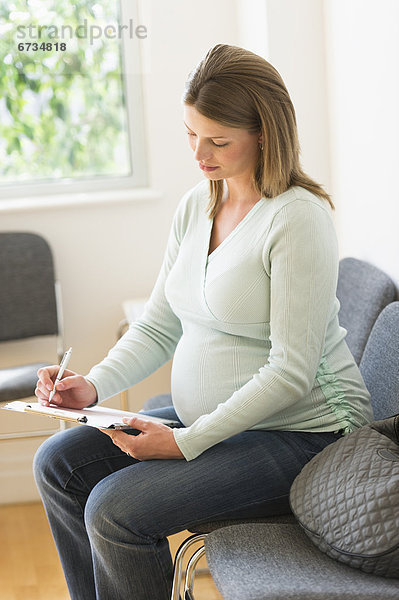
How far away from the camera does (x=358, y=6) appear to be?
1.89 metres

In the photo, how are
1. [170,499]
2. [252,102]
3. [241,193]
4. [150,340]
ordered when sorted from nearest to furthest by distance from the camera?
[170,499]
[252,102]
[241,193]
[150,340]

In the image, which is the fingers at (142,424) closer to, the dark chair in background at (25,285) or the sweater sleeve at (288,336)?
the sweater sleeve at (288,336)

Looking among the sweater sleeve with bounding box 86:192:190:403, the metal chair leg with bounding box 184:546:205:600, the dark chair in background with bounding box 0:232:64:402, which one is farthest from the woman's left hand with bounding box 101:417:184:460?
the dark chair in background with bounding box 0:232:64:402

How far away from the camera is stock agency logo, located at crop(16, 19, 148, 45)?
8.84ft

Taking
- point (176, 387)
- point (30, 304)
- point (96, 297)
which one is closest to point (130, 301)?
point (96, 297)

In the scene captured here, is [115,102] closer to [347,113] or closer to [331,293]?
[347,113]

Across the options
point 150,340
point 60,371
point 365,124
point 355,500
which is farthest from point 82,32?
point 355,500

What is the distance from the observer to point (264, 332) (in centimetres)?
145

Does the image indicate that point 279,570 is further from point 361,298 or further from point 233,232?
point 361,298

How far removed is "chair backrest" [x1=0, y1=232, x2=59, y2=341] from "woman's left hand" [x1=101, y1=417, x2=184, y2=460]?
1340mm

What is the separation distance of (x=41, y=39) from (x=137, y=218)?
0.70 meters

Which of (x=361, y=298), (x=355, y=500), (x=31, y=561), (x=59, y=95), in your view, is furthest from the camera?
(x=59, y=95)

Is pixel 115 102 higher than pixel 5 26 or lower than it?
lower

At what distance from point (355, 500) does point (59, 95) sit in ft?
6.68
